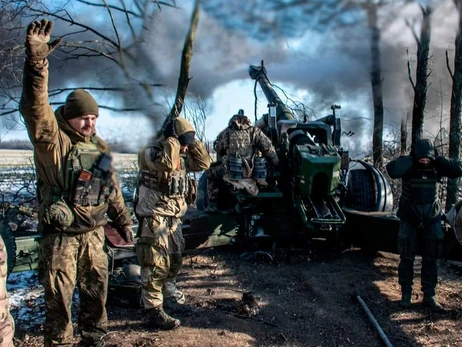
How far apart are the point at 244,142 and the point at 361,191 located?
2.05 metres

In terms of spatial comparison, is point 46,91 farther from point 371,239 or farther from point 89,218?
point 371,239

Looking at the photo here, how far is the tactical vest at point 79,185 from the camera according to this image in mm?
2898

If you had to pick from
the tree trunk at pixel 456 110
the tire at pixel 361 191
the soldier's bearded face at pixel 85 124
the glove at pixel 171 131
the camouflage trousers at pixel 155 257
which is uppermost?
the tree trunk at pixel 456 110

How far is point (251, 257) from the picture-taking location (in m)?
6.69

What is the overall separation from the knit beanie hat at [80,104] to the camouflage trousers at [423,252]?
3.72 meters

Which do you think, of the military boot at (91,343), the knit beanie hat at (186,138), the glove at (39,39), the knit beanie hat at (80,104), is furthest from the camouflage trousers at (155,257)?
the glove at (39,39)

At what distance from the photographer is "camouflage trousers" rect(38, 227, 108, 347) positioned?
323 centimetres

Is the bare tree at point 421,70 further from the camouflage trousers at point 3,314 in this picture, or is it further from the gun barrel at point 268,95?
the camouflage trousers at point 3,314

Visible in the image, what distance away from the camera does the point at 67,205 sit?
124 inches

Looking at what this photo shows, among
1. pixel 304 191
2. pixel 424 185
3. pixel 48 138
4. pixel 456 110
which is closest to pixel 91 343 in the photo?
pixel 48 138

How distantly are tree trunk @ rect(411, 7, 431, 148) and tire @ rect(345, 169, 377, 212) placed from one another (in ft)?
3.01

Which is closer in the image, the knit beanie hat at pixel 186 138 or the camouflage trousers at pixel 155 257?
the knit beanie hat at pixel 186 138

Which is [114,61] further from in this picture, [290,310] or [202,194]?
[202,194]

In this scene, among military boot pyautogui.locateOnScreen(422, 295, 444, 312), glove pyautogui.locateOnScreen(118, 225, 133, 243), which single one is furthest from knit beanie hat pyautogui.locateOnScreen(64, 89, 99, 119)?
military boot pyautogui.locateOnScreen(422, 295, 444, 312)
